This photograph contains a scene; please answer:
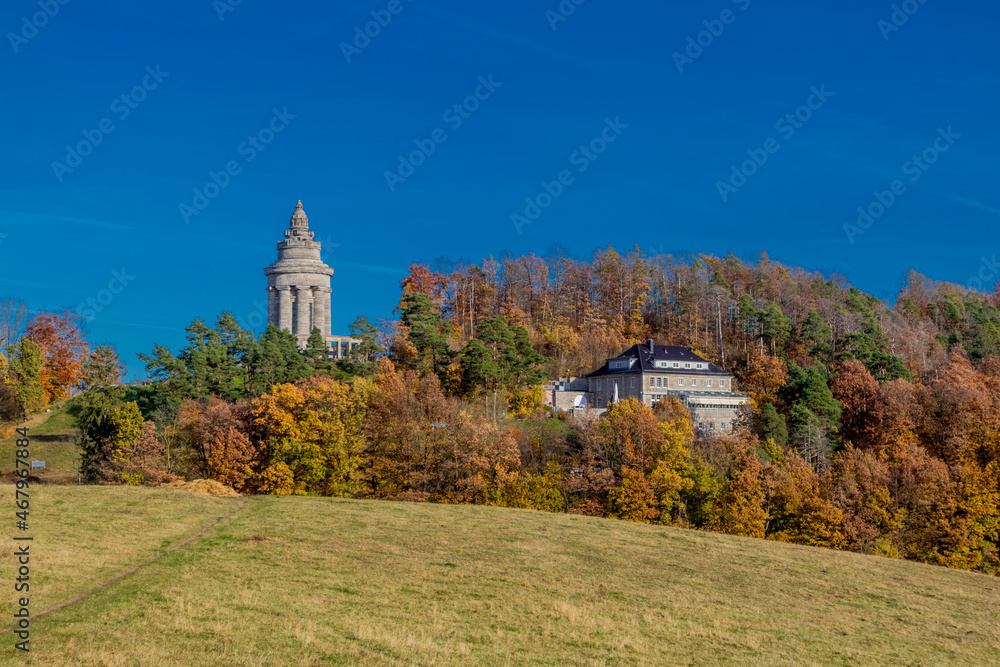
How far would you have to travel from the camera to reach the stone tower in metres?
105

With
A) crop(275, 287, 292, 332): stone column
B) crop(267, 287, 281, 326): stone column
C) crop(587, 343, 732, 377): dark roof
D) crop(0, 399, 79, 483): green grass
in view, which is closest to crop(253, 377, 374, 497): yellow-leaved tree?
crop(0, 399, 79, 483): green grass

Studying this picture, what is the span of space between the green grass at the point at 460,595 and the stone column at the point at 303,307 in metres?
59.7

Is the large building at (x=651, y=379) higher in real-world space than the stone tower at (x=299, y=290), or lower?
lower

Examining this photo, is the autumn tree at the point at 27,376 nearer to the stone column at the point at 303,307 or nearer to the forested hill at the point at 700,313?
the stone column at the point at 303,307

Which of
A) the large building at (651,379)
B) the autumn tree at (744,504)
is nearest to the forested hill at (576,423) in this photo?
the autumn tree at (744,504)

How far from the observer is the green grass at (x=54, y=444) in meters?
71.2

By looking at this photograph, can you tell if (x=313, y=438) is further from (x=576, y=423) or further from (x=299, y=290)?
(x=299, y=290)

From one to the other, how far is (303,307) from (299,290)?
6.96 feet

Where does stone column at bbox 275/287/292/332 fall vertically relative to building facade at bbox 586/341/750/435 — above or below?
above

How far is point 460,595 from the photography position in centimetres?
2888

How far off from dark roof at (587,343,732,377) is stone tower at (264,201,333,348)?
35.6 meters

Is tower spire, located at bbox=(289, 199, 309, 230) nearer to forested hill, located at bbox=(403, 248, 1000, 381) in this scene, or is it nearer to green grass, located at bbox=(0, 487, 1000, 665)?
forested hill, located at bbox=(403, 248, 1000, 381)

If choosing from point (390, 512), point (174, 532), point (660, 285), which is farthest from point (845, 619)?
point (660, 285)

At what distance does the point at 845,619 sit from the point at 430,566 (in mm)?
14715
